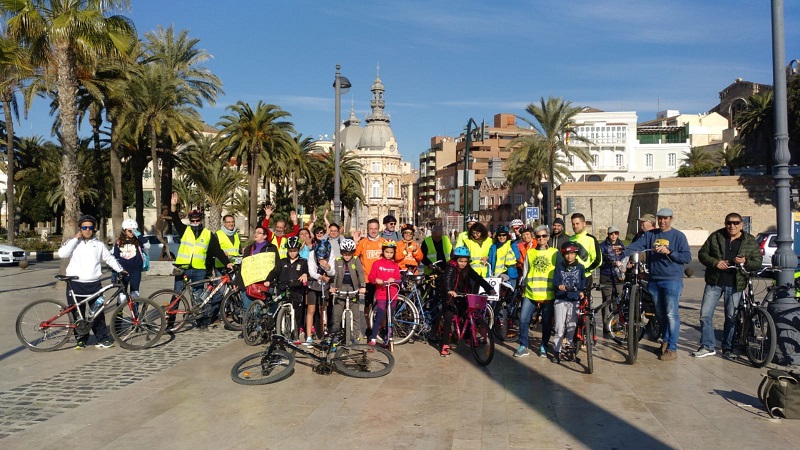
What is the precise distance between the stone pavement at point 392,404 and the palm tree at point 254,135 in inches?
1099

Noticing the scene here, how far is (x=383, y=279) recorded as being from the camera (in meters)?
9.60

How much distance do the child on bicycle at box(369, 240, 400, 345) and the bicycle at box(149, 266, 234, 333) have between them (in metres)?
3.00

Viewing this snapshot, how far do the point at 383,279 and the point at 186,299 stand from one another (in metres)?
3.63

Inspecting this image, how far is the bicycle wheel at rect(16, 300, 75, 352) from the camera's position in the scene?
30.8ft

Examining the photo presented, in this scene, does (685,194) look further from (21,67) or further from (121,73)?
(21,67)

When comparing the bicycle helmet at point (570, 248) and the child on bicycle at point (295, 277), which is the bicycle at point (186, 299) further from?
the bicycle helmet at point (570, 248)

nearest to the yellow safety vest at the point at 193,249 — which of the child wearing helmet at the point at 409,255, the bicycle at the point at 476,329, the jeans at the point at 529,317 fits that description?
the child wearing helmet at the point at 409,255

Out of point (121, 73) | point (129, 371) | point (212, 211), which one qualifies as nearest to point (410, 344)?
point (129, 371)

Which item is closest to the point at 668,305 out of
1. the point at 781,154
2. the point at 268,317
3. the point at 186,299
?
the point at 781,154

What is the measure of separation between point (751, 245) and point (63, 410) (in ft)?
28.0

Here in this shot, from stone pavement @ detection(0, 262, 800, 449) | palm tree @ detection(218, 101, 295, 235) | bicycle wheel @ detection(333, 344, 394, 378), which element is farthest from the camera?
palm tree @ detection(218, 101, 295, 235)

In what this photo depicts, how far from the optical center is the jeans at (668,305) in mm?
9211

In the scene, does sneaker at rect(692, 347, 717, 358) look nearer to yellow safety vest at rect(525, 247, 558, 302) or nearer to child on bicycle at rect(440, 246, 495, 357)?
yellow safety vest at rect(525, 247, 558, 302)

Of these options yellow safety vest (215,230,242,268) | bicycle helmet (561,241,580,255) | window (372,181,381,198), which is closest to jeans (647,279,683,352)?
bicycle helmet (561,241,580,255)
